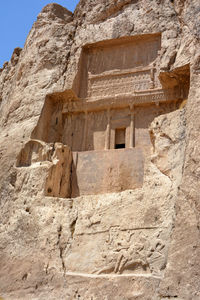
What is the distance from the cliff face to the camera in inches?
282

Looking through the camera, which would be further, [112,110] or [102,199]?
[112,110]

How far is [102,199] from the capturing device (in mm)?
8781

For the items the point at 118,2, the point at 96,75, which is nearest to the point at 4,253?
the point at 96,75

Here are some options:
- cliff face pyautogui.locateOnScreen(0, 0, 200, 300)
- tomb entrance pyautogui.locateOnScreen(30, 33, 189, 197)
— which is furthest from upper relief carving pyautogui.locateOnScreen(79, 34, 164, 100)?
cliff face pyautogui.locateOnScreen(0, 0, 200, 300)

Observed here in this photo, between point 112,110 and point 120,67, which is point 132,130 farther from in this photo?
point 120,67

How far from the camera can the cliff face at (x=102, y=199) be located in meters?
7.16

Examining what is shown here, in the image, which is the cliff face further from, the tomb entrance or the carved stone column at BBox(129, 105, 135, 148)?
the carved stone column at BBox(129, 105, 135, 148)

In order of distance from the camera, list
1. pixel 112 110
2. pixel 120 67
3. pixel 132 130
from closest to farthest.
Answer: pixel 132 130 < pixel 112 110 < pixel 120 67

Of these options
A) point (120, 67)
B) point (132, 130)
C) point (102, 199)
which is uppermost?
point (120, 67)

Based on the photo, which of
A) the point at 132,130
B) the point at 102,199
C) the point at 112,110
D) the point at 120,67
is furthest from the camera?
the point at 120,67

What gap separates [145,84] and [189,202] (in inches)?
185

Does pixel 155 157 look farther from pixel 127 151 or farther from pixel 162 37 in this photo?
pixel 162 37

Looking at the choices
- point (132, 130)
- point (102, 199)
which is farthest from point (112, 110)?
point (102, 199)

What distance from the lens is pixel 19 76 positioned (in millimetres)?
12688
